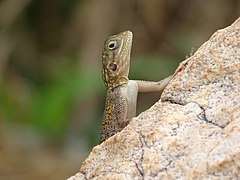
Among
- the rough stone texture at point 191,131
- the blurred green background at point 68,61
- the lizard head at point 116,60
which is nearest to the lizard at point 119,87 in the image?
the lizard head at point 116,60

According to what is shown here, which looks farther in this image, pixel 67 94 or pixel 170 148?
pixel 67 94

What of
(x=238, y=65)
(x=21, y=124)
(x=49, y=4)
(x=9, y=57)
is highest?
(x=49, y=4)

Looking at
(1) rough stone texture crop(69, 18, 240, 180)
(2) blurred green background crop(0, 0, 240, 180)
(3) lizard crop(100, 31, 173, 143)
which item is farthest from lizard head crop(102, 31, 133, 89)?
(2) blurred green background crop(0, 0, 240, 180)

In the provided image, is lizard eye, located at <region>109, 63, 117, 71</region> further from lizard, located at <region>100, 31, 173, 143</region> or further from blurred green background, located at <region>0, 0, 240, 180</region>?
blurred green background, located at <region>0, 0, 240, 180</region>

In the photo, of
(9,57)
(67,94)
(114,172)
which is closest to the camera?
(114,172)

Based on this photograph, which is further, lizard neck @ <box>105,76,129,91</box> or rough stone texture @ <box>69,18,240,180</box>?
lizard neck @ <box>105,76,129,91</box>

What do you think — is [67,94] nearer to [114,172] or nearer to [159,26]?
[159,26]

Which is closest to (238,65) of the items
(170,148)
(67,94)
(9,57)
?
(170,148)
